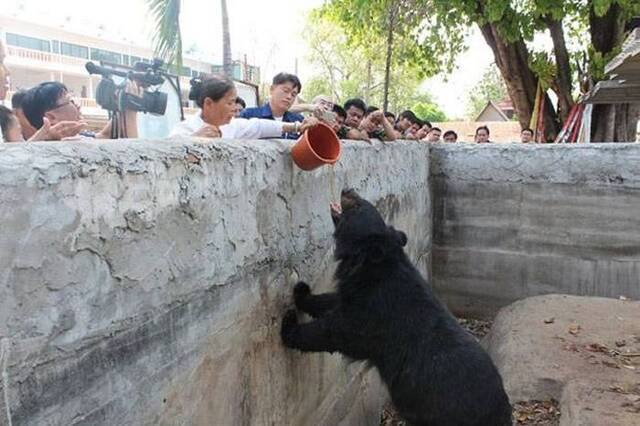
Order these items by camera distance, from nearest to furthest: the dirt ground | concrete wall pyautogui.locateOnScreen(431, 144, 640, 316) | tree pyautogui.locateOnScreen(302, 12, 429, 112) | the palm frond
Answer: the dirt ground < concrete wall pyautogui.locateOnScreen(431, 144, 640, 316) < the palm frond < tree pyautogui.locateOnScreen(302, 12, 429, 112)

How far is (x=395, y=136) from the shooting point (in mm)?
5359

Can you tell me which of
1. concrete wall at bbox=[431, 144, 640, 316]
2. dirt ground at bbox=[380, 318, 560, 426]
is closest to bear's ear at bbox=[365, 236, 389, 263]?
dirt ground at bbox=[380, 318, 560, 426]

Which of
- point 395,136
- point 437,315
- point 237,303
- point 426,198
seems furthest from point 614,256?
point 237,303

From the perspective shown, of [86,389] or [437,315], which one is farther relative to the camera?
[437,315]

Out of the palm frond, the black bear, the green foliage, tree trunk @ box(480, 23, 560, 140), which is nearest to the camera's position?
the black bear

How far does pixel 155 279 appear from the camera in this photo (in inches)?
80.4

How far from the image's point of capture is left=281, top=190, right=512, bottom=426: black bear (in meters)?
2.88

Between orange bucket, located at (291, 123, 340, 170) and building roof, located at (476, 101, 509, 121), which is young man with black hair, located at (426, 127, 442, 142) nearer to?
orange bucket, located at (291, 123, 340, 170)

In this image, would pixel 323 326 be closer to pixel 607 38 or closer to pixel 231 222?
pixel 231 222

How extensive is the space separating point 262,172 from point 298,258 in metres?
0.68

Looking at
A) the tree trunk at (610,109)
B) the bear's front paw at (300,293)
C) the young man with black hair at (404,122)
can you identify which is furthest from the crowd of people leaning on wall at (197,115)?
the tree trunk at (610,109)

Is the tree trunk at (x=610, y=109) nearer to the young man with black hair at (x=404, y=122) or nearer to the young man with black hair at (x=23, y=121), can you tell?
the young man with black hair at (x=404, y=122)

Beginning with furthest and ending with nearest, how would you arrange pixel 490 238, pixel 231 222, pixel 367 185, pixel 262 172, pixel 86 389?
pixel 490 238
pixel 367 185
pixel 262 172
pixel 231 222
pixel 86 389

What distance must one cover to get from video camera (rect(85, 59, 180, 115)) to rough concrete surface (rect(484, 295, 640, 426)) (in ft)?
10.2
